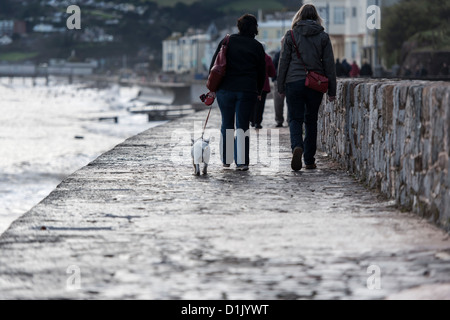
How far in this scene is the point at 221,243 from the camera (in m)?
6.22

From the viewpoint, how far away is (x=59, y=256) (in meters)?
5.76

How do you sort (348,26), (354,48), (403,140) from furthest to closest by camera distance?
(354,48), (348,26), (403,140)

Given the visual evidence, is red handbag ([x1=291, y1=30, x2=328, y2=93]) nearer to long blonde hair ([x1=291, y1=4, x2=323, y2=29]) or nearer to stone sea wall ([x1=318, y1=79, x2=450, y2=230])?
stone sea wall ([x1=318, y1=79, x2=450, y2=230])

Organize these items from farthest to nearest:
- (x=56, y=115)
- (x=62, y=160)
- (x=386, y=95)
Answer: (x=56, y=115) < (x=62, y=160) < (x=386, y=95)

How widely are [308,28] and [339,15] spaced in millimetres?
84534

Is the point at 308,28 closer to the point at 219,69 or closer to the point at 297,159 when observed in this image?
the point at 219,69

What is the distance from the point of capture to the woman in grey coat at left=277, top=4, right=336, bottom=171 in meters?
10.3

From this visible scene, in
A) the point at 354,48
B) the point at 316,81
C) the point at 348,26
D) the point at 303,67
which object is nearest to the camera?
the point at 316,81

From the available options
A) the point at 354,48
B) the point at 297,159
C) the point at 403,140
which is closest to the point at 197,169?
the point at 297,159

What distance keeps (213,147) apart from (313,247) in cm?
813

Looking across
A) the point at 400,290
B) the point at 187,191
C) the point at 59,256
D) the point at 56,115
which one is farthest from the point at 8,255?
the point at 56,115

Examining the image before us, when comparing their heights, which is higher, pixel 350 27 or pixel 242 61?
pixel 350 27

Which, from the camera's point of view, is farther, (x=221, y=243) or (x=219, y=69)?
(x=219, y=69)
